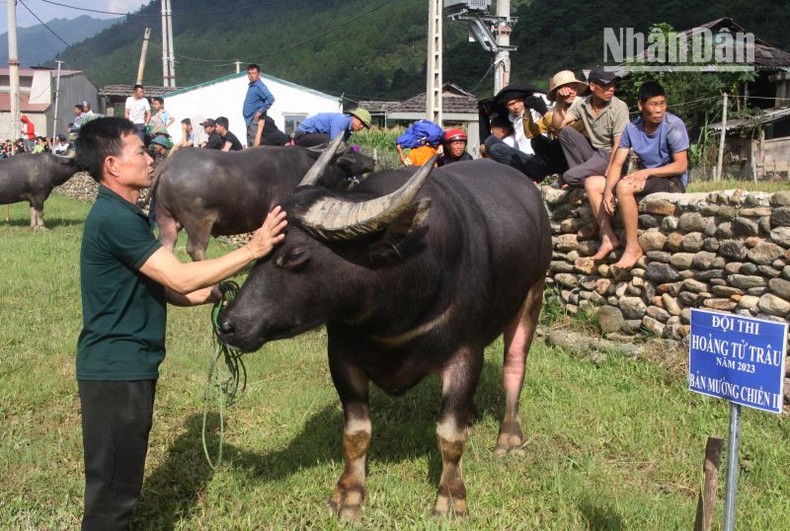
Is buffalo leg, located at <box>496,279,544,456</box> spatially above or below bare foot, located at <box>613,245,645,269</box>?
below

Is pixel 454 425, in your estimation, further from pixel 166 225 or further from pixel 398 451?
pixel 166 225

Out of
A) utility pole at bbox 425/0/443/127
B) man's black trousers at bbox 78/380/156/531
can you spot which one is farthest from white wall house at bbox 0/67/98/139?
man's black trousers at bbox 78/380/156/531

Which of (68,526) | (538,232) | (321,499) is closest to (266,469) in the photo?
(321,499)

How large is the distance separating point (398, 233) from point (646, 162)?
3856 mm

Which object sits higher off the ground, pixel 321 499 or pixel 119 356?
pixel 119 356

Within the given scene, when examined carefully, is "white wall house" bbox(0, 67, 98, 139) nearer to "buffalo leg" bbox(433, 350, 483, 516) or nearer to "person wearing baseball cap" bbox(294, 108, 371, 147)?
"person wearing baseball cap" bbox(294, 108, 371, 147)

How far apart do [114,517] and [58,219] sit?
47.4ft

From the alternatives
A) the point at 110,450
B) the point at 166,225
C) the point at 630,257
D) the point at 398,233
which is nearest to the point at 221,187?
the point at 166,225

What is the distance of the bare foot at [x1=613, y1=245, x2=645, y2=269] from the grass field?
2.77 ft

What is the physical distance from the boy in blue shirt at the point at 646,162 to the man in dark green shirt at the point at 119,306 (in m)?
3.89

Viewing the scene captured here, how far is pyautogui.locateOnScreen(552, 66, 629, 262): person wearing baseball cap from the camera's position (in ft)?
22.3

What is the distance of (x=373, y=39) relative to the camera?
8894cm

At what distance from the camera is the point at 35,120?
57438mm

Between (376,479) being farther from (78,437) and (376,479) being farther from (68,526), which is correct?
(78,437)
